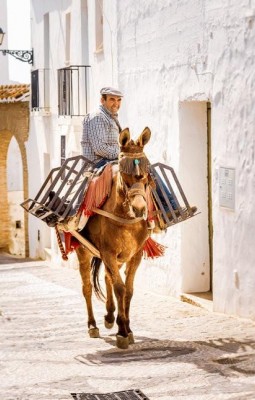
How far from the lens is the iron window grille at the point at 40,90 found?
22438mm

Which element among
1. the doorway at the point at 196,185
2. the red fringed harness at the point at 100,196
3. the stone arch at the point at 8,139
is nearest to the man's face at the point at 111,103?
the red fringed harness at the point at 100,196

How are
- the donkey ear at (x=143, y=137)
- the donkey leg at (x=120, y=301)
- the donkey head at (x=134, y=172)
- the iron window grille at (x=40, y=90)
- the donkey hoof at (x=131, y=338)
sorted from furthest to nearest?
the iron window grille at (x=40, y=90) → the donkey hoof at (x=131, y=338) → the donkey leg at (x=120, y=301) → the donkey ear at (x=143, y=137) → the donkey head at (x=134, y=172)

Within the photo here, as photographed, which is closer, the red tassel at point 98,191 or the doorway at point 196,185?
the red tassel at point 98,191

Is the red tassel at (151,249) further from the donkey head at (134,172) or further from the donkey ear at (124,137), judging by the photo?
the donkey ear at (124,137)

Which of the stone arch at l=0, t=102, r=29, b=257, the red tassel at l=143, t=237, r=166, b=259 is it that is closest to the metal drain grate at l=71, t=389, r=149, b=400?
the red tassel at l=143, t=237, r=166, b=259

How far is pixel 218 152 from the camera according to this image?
1210 cm

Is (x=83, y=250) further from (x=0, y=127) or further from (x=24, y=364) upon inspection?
(x=0, y=127)

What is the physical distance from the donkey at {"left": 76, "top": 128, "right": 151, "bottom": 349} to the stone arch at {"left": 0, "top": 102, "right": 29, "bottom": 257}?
1445cm

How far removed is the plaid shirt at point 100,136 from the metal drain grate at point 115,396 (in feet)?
10.3

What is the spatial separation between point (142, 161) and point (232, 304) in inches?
125

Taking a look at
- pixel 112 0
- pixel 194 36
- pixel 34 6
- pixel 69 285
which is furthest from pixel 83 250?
pixel 34 6

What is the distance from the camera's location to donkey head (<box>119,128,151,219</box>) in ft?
30.1

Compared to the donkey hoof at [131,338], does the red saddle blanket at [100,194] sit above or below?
above

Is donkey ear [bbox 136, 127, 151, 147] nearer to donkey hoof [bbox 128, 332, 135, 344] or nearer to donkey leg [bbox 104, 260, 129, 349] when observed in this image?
donkey leg [bbox 104, 260, 129, 349]
